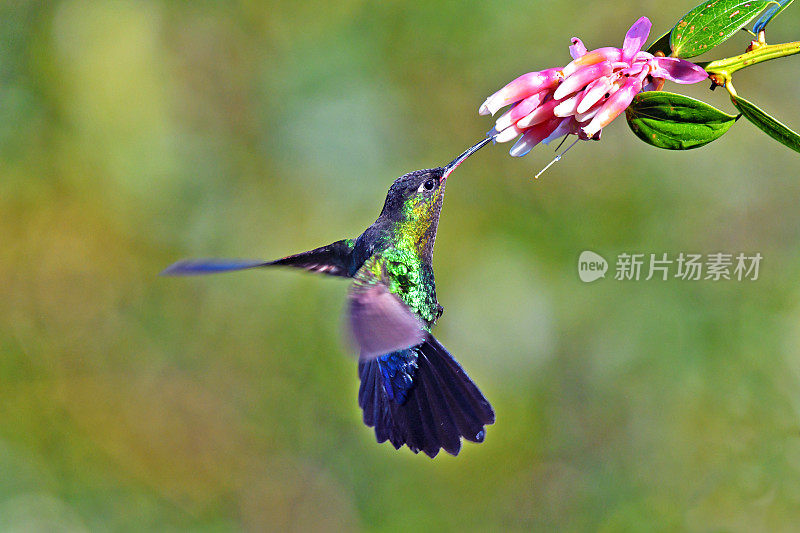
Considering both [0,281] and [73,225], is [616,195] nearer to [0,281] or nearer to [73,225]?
[73,225]

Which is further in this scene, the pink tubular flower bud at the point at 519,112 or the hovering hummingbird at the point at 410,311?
the hovering hummingbird at the point at 410,311

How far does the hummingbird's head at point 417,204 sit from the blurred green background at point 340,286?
1.24 meters

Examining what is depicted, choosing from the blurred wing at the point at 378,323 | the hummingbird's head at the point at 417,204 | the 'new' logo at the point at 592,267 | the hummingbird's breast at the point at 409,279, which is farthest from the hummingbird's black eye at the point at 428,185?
the 'new' logo at the point at 592,267

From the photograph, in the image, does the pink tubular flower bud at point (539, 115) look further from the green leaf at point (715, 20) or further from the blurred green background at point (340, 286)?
the blurred green background at point (340, 286)

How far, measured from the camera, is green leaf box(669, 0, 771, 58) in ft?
3.25

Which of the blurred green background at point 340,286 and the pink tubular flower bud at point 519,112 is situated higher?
the blurred green background at point 340,286

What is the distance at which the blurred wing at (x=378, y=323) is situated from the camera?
0.98 meters

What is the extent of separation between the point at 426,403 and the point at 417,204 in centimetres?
35

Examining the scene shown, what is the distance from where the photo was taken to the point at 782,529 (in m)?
2.54

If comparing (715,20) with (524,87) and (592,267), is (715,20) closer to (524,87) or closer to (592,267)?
(524,87)

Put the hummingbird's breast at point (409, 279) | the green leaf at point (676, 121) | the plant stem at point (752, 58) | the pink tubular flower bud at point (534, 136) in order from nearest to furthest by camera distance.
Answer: the plant stem at point (752, 58), the green leaf at point (676, 121), the pink tubular flower bud at point (534, 136), the hummingbird's breast at point (409, 279)

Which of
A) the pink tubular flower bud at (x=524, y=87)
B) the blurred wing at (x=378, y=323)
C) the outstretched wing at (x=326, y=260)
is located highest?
the outstretched wing at (x=326, y=260)

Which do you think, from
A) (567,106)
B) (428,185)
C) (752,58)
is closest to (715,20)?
(752,58)

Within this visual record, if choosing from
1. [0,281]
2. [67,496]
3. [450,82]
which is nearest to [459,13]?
[450,82]
